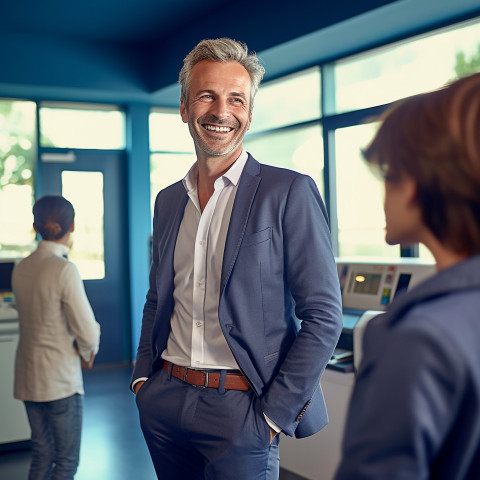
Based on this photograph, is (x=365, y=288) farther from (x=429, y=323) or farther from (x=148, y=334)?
(x=429, y=323)

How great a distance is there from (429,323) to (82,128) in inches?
263

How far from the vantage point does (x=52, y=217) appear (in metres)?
2.78

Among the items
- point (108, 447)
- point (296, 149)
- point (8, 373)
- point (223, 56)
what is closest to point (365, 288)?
point (223, 56)

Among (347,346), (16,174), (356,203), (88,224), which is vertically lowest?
(347,346)

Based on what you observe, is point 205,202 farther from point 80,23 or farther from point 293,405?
point 80,23

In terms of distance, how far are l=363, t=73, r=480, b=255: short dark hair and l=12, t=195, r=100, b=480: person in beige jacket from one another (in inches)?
86.6

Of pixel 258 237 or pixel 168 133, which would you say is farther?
pixel 168 133

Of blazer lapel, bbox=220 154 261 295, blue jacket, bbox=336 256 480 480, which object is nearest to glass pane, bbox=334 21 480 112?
blazer lapel, bbox=220 154 261 295

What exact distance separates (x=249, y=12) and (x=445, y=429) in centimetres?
510

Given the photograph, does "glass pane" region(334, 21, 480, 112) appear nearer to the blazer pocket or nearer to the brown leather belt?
the blazer pocket

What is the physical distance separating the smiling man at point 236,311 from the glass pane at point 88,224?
17.6 feet

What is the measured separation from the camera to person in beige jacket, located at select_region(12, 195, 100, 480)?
271 centimetres

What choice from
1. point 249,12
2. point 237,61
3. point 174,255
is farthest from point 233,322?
point 249,12

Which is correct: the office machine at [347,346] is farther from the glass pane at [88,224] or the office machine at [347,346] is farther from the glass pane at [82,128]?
the glass pane at [82,128]
